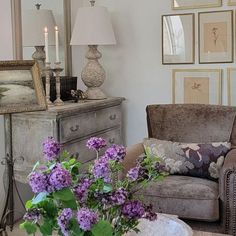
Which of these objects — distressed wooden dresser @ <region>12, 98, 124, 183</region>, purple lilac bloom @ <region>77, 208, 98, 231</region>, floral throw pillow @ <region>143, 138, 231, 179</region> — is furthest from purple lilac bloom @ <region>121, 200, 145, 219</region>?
distressed wooden dresser @ <region>12, 98, 124, 183</region>

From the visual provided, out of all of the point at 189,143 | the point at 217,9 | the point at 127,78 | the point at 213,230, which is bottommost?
the point at 213,230

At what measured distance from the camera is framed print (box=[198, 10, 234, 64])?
140 inches

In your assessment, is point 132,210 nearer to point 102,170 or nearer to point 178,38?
point 102,170

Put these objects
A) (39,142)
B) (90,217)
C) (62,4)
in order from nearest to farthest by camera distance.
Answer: (90,217)
(39,142)
(62,4)

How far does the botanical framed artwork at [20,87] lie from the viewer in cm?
275

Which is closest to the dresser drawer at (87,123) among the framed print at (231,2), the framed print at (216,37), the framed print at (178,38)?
the framed print at (178,38)

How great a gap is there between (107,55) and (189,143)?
1378 mm

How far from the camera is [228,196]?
98.3 inches

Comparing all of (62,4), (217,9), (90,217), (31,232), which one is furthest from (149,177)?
A: (62,4)

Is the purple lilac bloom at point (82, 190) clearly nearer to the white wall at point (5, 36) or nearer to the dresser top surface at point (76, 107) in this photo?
the dresser top surface at point (76, 107)

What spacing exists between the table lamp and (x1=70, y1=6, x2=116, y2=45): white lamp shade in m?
0.25

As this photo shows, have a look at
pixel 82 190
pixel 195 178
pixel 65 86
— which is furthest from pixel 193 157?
pixel 82 190

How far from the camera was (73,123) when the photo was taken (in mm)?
3141

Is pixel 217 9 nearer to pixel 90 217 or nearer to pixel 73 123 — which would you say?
pixel 73 123
